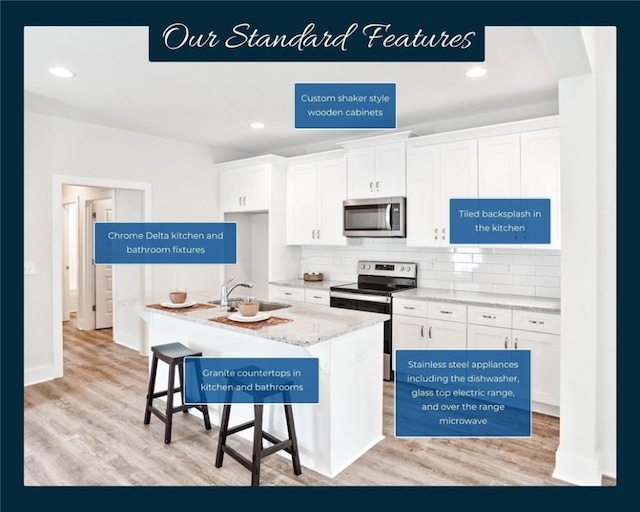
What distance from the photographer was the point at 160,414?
302cm

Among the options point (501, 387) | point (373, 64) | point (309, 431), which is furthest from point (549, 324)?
point (373, 64)

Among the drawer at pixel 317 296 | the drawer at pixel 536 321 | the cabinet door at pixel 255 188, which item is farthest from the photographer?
the cabinet door at pixel 255 188

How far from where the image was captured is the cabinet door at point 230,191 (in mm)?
5367

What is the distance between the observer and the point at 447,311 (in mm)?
3736

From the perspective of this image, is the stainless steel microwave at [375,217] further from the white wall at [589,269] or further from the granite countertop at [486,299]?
the white wall at [589,269]

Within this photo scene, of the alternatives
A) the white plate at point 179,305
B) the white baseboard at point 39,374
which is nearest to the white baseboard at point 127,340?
the white baseboard at point 39,374

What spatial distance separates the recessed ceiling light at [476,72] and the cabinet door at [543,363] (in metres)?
1.93

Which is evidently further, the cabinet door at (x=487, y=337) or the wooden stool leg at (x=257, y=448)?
the cabinet door at (x=487, y=337)

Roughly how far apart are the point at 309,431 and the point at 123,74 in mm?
2737

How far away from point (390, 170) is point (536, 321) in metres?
1.91

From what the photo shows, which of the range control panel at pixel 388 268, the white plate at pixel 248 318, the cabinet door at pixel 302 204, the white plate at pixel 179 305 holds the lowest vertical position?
the white plate at pixel 248 318

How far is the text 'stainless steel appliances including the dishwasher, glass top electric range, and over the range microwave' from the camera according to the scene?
13.4 feet

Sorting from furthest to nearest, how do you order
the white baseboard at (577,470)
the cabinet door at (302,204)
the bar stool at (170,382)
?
the cabinet door at (302,204) < the bar stool at (170,382) < the white baseboard at (577,470)

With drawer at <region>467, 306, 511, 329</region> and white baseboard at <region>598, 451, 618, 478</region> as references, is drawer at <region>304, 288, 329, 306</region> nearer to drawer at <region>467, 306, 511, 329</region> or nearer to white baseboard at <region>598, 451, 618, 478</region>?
drawer at <region>467, 306, 511, 329</region>
